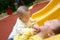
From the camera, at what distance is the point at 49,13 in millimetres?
1864

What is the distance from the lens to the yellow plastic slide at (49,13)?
1.76 meters

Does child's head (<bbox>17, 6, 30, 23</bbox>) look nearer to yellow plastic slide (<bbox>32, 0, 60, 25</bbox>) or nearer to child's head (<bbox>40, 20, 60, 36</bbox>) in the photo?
child's head (<bbox>40, 20, 60, 36</bbox>)

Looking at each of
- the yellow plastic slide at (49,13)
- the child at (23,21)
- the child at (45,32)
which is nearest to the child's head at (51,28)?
the child at (45,32)

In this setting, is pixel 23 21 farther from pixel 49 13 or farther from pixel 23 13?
pixel 49 13

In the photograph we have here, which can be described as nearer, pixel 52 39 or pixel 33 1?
pixel 52 39

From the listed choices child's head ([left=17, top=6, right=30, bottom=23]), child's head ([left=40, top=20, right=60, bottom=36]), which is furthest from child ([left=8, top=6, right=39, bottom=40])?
child's head ([left=40, top=20, right=60, bottom=36])

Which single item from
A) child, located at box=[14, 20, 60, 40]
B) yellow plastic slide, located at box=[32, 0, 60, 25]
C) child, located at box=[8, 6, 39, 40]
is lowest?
child, located at box=[14, 20, 60, 40]

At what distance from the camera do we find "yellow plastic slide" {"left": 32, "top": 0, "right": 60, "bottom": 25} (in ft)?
5.77

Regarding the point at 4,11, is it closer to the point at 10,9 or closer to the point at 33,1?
the point at 10,9

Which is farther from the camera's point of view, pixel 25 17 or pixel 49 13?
pixel 49 13

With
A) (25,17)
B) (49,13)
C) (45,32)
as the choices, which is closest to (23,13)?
(25,17)

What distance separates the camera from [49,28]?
4.60ft

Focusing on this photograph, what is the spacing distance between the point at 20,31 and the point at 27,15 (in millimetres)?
135

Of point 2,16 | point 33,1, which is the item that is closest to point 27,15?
point 2,16
